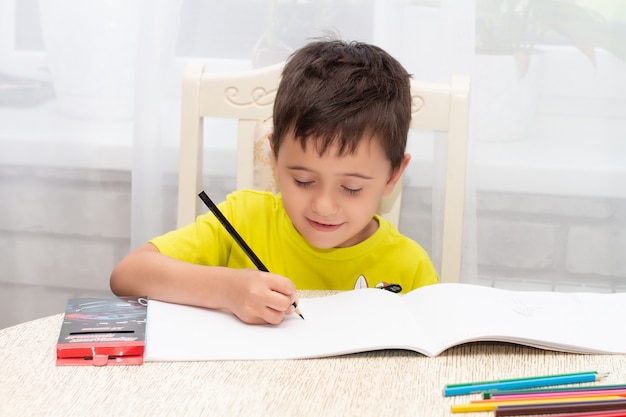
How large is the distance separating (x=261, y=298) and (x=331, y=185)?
256mm

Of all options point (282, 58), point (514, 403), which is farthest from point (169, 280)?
point (282, 58)

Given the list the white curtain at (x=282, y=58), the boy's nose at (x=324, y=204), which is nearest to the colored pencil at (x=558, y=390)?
the boy's nose at (x=324, y=204)

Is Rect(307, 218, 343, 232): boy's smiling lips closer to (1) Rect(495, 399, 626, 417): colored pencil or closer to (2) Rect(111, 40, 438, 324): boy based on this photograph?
(2) Rect(111, 40, 438, 324): boy

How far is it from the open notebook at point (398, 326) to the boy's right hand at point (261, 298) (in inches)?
0.5

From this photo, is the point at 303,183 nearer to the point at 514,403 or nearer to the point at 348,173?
the point at 348,173

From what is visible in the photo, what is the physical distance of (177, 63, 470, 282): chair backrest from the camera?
4.66ft

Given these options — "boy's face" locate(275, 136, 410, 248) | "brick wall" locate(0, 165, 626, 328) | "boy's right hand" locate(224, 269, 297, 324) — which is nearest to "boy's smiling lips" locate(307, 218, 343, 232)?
"boy's face" locate(275, 136, 410, 248)

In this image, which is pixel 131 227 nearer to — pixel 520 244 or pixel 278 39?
pixel 278 39

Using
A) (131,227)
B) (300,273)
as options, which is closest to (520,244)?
(300,273)

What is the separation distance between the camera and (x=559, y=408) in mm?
699

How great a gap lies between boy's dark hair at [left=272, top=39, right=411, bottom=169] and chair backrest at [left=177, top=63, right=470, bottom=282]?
0.14 metres

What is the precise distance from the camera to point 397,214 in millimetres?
1525

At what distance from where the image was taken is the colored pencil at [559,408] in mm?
692

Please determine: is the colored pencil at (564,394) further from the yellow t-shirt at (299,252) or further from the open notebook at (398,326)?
the yellow t-shirt at (299,252)
